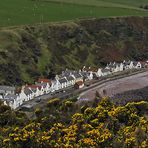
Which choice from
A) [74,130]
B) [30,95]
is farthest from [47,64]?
[74,130]

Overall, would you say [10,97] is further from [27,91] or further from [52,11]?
[52,11]

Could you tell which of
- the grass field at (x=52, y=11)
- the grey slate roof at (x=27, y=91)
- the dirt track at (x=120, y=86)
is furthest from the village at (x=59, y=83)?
the grass field at (x=52, y=11)

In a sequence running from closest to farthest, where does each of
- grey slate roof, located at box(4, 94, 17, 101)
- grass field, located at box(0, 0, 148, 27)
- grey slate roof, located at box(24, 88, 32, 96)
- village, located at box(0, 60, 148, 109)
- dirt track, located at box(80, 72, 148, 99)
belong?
1. grey slate roof, located at box(4, 94, 17, 101)
2. village, located at box(0, 60, 148, 109)
3. grey slate roof, located at box(24, 88, 32, 96)
4. dirt track, located at box(80, 72, 148, 99)
5. grass field, located at box(0, 0, 148, 27)

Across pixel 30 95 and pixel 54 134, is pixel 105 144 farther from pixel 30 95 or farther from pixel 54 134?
pixel 30 95

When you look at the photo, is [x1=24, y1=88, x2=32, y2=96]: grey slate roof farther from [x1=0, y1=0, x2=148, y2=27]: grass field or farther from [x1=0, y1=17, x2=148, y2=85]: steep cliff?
[x1=0, y1=0, x2=148, y2=27]: grass field

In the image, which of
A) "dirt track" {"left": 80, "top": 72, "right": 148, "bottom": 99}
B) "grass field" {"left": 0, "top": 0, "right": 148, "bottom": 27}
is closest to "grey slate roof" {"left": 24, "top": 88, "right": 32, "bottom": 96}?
"dirt track" {"left": 80, "top": 72, "right": 148, "bottom": 99}

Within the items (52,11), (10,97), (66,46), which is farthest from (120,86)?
(52,11)
